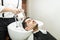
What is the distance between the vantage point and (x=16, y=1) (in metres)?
2.08

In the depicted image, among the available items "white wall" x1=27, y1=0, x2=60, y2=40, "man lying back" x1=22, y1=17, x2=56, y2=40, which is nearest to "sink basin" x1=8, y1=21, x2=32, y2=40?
"man lying back" x1=22, y1=17, x2=56, y2=40

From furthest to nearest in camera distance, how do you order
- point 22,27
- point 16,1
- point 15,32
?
point 16,1 < point 22,27 < point 15,32

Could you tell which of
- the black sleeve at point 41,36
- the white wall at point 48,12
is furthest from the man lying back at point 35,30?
the white wall at point 48,12

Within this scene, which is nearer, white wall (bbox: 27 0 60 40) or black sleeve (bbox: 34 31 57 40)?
black sleeve (bbox: 34 31 57 40)

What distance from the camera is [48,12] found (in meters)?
2.00

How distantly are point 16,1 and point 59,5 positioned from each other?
77 centimetres

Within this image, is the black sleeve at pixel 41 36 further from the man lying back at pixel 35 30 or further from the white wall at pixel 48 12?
the white wall at pixel 48 12

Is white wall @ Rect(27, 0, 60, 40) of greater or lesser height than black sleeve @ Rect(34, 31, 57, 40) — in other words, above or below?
above

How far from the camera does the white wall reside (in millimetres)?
1877

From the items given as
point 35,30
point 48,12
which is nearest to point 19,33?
point 35,30

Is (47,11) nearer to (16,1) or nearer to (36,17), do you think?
(36,17)

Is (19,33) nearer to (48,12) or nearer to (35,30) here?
(35,30)

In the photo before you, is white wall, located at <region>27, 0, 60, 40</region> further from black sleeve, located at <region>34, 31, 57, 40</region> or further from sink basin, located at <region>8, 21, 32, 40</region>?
sink basin, located at <region>8, 21, 32, 40</region>

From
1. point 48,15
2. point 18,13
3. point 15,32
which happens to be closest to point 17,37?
point 15,32
